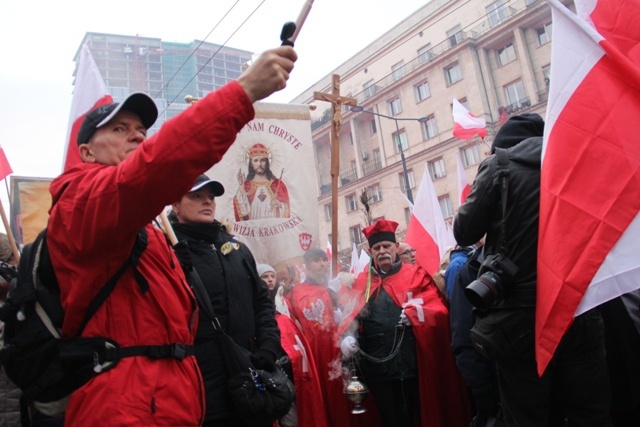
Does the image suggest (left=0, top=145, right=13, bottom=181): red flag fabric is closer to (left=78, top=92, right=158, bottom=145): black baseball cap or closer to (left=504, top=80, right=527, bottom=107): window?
(left=78, top=92, right=158, bottom=145): black baseball cap

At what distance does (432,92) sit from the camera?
34.2 metres

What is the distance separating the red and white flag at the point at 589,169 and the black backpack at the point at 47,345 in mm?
1855

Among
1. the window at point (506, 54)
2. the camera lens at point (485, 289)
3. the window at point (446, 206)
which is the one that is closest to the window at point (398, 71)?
the window at point (506, 54)

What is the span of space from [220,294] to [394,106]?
35.8 meters

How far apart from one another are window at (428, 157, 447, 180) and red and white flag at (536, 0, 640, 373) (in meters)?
30.8

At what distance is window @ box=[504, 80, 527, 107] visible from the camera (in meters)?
30.5

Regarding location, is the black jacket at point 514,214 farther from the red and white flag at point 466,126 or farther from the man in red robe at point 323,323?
the red and white flag at point 466,126

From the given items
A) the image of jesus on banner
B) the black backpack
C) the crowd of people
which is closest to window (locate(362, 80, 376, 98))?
the image of jesus on banner

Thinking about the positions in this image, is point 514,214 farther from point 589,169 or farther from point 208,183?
point 208,183

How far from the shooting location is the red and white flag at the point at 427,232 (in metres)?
6.69

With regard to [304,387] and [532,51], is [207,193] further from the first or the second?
[532,51]

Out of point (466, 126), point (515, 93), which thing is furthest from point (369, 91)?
point (466, 126)

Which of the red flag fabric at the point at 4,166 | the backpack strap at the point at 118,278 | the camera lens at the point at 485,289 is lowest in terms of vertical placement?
the camera lens at the point at 485,289

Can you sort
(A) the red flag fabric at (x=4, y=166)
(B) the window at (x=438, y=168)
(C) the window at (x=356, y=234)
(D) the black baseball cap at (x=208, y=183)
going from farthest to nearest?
(C) the window at (x=356, y=234)
(B) the window at (x=438, y=168)
(A) the red flag fabric at (x=4, y=166)
(D) the black baseball cap at (x=208, y=183)
